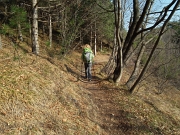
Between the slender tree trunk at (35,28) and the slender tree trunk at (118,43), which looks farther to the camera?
the slender tree trunk at (35,28)

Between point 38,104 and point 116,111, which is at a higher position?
point 38,104

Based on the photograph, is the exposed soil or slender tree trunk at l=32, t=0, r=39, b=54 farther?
slender tree trunk at l=32, t=0, r=39, b=54

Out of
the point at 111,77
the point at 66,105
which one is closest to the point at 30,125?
the point at 66,105

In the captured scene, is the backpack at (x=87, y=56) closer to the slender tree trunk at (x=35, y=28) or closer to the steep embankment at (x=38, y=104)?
the slender tree trunk at (x=35, y=28)

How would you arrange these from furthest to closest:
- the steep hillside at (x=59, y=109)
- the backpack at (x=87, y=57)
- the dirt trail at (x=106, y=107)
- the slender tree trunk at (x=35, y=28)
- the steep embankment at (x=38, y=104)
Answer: the backpack at (x=87, y=57) < the slender tree trunk at (x=35, y=28) < the dirt trail at (x=106, y=107) < the steep hillside at (x=59, y=109) < the steep embankment at (x=38, y=104)

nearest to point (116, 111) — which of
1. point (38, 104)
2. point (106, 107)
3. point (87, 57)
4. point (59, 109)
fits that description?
point (106, 107)

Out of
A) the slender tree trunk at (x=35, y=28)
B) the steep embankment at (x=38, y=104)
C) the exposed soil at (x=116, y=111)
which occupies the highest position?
the slender tree trunk at (x=35, y=28)

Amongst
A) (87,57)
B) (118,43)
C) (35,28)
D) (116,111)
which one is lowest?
(116,111)

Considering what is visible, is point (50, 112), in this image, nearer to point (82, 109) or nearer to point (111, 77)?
point (82, 109)

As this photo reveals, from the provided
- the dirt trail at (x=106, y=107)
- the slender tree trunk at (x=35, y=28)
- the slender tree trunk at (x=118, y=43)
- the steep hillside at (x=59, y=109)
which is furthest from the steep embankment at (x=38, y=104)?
the slender tree trunk at (x=118, y=43)

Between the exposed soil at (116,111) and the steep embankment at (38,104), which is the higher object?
the steep embankment at (38,104)

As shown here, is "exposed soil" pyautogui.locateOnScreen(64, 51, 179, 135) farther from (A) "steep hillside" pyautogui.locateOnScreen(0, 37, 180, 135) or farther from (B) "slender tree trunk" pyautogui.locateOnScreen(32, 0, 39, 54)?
(B) "slender tree trunk" pyautogui.locateOnScreen(32, 0, 39, 54)

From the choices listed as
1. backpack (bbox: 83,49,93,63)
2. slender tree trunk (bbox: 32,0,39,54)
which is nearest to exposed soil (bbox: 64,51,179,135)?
backpack (bbox: 83,49,93,63)

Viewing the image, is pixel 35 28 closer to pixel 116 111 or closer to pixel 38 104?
pixel 38 104
